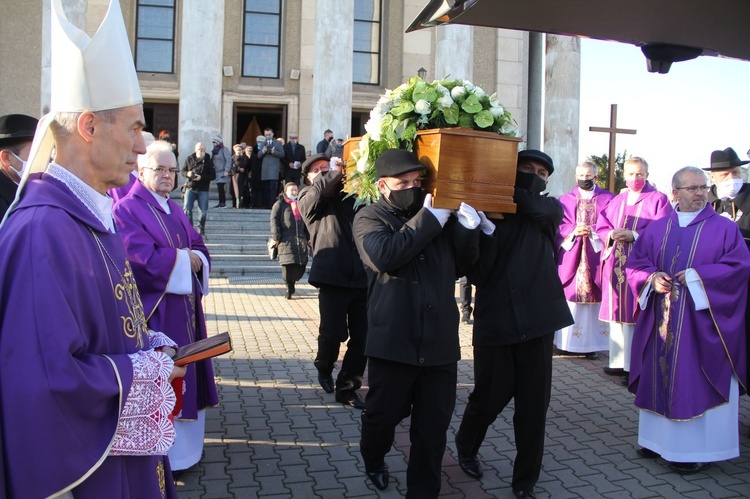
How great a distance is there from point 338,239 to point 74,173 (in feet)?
13.2

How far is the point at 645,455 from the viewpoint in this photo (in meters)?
5.35

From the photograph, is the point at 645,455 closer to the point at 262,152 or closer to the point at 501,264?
the point at 501,264

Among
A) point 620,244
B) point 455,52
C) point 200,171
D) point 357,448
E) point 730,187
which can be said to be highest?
point 455,52

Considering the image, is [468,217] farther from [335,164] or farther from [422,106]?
[335,164]

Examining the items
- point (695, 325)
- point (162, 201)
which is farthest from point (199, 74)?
point (695, 325)

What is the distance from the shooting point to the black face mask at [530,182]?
14.9 ft

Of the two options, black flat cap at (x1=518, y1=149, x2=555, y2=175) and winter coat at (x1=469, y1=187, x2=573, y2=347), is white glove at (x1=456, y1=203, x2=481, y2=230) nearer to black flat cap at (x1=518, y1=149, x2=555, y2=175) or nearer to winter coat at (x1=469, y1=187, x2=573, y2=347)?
winter coat at (x1=469, y1=187, x2=573, y2=347)

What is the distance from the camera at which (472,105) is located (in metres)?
4.25

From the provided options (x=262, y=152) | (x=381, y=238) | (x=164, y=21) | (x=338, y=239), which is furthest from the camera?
(x=164, y=21)

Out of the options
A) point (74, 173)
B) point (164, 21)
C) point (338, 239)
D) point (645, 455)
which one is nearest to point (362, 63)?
point (164, 21)

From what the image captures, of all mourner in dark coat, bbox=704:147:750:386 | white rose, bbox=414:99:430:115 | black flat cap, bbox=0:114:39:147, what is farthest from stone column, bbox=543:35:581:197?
black flat cap, bbox=0:114:39:147

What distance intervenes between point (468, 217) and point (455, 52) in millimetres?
17761

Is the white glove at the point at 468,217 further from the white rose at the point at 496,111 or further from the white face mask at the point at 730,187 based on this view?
the white face mask at the point at 730,187

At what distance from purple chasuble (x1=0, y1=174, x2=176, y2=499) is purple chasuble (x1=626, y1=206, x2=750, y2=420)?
13.6 ft
